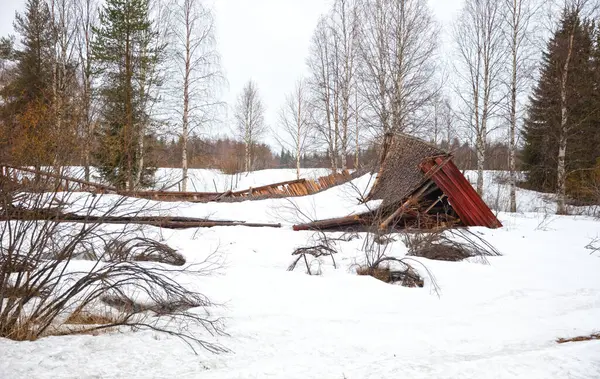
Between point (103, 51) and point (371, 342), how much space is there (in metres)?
18.4

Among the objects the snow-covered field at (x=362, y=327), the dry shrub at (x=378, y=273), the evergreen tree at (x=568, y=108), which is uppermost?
the evergreen tree at (x=568, y=108)

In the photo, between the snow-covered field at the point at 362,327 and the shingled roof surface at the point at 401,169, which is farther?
the shingled roof surface at the point at 401,169

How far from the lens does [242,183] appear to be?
27078mm

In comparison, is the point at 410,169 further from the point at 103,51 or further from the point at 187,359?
the point at 103,51

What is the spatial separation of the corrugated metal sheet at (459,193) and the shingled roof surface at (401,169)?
291mm

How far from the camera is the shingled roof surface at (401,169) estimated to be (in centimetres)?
817

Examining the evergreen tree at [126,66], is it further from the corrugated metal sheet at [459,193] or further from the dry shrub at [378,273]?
the dry shrub at [378,273]

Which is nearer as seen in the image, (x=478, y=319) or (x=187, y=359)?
(x=187, y=359)

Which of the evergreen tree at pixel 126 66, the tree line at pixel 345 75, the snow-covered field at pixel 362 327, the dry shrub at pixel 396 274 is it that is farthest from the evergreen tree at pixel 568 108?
the evergreen tree at pixel 126 66

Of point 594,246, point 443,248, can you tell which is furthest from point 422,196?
point 594,246

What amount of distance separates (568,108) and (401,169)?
14.1 m

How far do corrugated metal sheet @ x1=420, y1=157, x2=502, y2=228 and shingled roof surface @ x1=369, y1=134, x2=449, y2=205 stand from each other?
291 millimetres

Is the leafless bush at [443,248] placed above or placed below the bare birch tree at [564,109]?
below

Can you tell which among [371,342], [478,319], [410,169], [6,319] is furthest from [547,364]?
[410,169]
